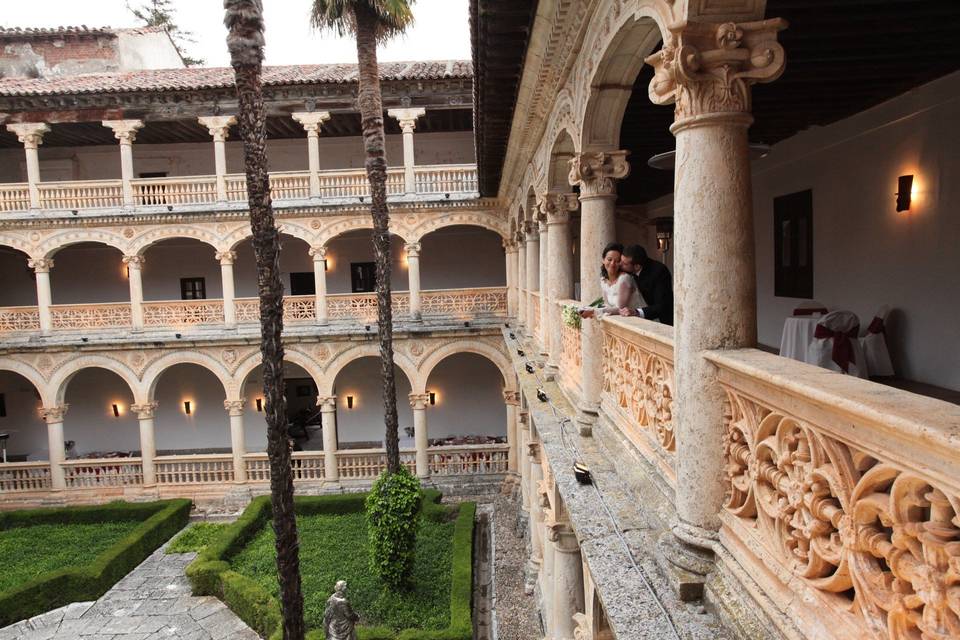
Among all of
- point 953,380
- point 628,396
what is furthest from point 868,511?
point 953,380

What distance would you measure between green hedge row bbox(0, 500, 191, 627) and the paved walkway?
0.23m

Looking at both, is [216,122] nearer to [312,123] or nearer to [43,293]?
[312,123]

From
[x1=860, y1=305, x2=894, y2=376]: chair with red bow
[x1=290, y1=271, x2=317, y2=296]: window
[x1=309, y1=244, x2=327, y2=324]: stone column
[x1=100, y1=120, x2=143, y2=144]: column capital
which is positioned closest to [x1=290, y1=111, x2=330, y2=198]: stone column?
[x1=309, y1=244, x2=327, y2=324]: stone column

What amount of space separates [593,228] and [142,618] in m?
13.0

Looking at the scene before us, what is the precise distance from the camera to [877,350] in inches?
269

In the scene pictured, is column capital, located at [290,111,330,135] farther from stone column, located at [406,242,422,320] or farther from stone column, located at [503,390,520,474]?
stone column, located at [503,390,520,474]

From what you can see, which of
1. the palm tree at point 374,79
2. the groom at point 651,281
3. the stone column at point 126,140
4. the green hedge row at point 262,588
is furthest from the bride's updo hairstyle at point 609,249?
the stone column at point 126,140

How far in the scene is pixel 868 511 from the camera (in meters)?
1.70

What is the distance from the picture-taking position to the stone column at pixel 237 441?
19172 millimetres

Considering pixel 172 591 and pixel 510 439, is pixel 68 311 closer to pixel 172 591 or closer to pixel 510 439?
pixel 172 591

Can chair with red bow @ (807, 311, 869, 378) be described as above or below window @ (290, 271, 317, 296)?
below

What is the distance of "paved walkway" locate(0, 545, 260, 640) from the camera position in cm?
1199

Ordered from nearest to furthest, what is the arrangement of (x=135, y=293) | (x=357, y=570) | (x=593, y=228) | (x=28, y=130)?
1. (x=593, y=228)
2. (x=357, y=570)
3. (x=28, y=130)
4. (x=135, y=293)

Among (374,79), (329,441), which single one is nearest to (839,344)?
(374,79)
